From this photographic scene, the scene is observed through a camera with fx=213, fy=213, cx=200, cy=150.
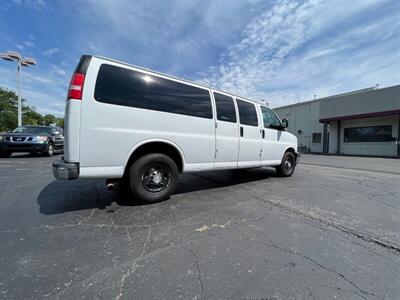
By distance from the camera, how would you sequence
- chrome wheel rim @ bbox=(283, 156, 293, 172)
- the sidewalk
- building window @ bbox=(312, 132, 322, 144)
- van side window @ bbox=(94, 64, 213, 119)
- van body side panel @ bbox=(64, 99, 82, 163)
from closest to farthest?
van body side panel @ bbox=(64, 99, 82, 163)
van side window @ bbox=(94, 64, 213, 119)
chrome wheel rim @ bbox=(283, 156, 293, 172)
the sidewalk
building window @ bbox=(312, 132, 322, 144)

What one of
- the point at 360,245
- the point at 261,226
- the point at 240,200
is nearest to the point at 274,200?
the point at 240,200

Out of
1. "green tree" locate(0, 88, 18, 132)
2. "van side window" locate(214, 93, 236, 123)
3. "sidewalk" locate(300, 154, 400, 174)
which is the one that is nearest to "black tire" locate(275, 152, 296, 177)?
"van side window" locate(214, 93, 236, 123)

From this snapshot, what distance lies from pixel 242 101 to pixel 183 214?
3.23m

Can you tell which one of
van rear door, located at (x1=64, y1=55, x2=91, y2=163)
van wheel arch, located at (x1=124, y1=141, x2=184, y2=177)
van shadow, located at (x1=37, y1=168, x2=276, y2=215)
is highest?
van rear door, located at (x1=64, y1=55, x2=91, y2=163)

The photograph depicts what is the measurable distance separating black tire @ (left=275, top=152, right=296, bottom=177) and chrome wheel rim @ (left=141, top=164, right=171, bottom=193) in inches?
164

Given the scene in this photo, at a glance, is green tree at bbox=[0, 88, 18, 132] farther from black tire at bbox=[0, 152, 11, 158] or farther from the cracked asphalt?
the cracked asphalt

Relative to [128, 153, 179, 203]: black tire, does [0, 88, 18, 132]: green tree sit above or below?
above

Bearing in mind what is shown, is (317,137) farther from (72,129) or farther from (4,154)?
(4,154)

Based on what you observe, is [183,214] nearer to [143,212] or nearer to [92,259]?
[143,212]

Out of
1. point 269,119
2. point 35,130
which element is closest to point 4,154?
point 35,130

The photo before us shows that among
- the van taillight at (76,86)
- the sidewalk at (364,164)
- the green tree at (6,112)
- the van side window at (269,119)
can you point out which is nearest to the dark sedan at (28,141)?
the van taillight at (76,86)

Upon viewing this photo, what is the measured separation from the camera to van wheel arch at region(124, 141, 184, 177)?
3.58 metres

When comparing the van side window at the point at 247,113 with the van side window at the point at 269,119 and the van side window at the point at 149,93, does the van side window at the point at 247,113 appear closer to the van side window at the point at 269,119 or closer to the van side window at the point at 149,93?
the van side window at the point at 269,119

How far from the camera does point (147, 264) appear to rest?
6.92 feet
